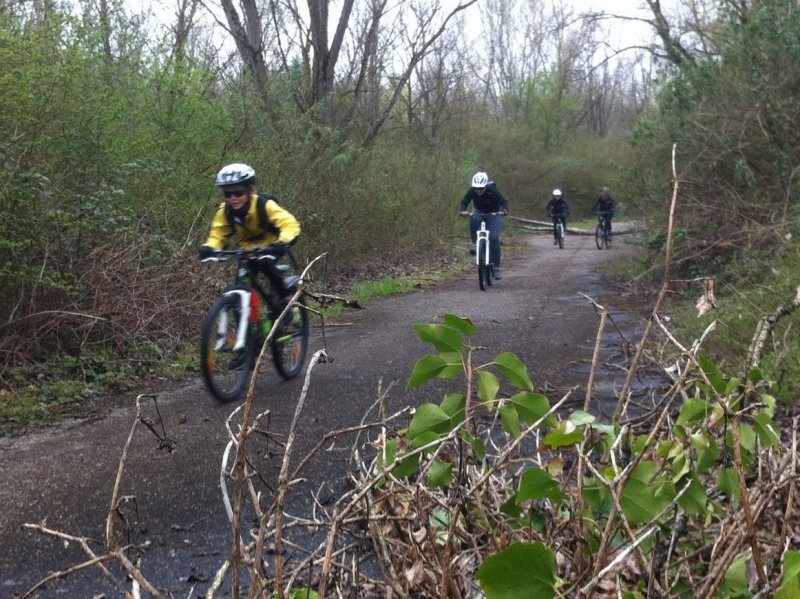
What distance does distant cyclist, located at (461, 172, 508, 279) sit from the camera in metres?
15.4

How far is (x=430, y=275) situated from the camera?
19.1 metres

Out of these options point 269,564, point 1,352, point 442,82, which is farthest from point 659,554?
point 442,82

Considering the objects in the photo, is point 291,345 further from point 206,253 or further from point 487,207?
point 487,207

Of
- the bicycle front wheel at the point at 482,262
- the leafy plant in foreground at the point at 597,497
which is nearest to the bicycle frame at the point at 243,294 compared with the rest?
the leafy plant in foreground at the point at 597,497

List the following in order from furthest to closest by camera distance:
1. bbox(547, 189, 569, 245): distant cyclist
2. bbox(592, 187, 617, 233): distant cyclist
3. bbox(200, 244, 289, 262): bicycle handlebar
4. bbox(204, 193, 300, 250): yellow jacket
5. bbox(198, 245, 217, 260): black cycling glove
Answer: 1. bbox(547, 189, 569, 245): distant cyclist
2. bbox(592, 187, 617, 233): distant cyclist
3. bbox(204, 193, 300, 250): yellow jacket
4. bbox(200, 244, 289, 262): bicycle handlebar
5. bbox(198, 245, 217, 260): black cycling glove

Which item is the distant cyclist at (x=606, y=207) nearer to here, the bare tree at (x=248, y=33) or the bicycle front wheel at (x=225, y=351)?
the bare tree at (x=248, y=33)

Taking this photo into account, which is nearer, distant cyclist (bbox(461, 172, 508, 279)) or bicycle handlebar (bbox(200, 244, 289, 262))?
bicycle handlebar (bbox(200, 244, 289, 262))

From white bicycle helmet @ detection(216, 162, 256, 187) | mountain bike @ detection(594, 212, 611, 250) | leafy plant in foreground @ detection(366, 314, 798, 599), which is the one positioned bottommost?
mountain bike @ detection(594, 212, 611, 250)

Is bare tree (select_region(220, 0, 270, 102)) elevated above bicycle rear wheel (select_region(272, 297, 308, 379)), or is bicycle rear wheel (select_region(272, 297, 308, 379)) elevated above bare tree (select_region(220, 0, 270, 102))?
bare tree (select_region(220, 0, 270, 102))

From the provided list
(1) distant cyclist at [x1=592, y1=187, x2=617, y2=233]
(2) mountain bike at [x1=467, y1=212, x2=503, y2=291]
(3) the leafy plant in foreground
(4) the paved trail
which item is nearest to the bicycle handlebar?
(4) the paved trail

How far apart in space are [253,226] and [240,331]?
1042mm

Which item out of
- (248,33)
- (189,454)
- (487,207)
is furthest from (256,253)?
(248,33)

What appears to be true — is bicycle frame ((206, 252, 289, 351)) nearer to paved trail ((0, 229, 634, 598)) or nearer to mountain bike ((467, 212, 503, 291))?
paved trail ((0, 229, 634, 598))

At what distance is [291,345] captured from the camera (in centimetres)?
789
